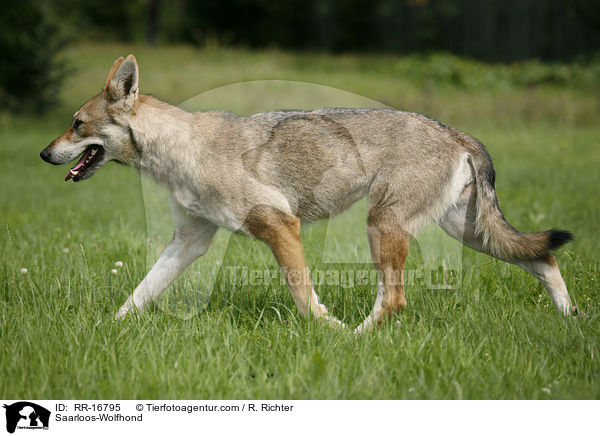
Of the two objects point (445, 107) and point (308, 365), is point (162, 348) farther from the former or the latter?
point (445, 107)

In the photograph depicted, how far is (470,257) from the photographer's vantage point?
18.5 feet

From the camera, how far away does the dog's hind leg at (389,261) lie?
13.2 ft

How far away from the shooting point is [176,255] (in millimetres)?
4285

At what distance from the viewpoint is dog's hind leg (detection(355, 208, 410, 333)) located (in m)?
4.01

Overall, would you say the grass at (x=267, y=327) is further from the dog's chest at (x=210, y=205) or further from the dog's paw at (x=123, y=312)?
the dog's chest at (x=210, y=205)

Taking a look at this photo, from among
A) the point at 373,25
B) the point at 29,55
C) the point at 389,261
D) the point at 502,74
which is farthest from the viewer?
the point at 373,25

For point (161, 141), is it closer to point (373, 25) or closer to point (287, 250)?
point (287, 250)

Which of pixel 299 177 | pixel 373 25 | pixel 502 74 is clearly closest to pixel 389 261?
pixel 299 177

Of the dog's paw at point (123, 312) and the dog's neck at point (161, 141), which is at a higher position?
the dog's neck at point (161, 141)

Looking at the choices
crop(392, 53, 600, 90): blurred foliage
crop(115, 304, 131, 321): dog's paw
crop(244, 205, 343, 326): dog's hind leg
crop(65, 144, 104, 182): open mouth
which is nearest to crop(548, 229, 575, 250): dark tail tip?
crop(244, 205, 343, 326): dog's hind leg

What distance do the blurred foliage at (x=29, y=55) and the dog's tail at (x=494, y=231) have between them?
1493 cm

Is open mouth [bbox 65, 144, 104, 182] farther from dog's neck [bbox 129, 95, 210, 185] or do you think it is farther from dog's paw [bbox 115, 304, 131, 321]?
dog's paw [bbox 115, 304, 131, 321]

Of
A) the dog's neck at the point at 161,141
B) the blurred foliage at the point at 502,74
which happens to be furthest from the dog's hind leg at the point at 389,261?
the blurred foliage at the point at 502,74
